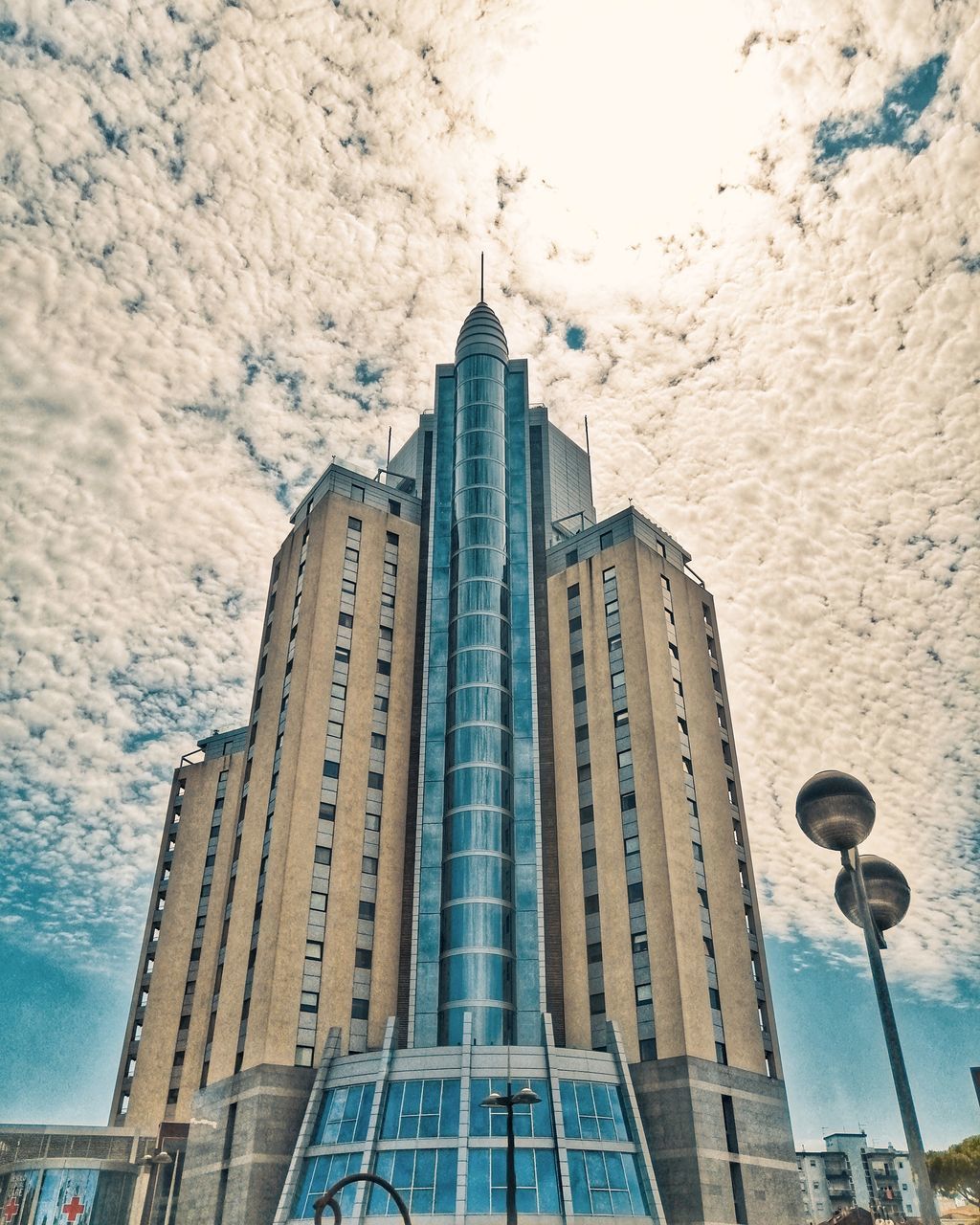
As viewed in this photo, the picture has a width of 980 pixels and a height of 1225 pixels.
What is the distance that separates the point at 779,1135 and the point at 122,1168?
46.3m

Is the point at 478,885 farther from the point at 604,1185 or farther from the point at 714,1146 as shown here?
the point at 714,1146

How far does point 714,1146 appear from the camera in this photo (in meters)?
53.0

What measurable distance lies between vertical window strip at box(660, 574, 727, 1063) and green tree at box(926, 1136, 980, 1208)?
165ft

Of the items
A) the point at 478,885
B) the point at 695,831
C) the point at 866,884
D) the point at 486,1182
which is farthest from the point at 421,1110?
the point at 866,884

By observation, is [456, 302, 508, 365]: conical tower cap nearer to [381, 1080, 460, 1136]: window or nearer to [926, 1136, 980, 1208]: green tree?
[381, 1080, 460, 1136]: window

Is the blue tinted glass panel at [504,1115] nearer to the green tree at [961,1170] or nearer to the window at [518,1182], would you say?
the window at [518,1182]

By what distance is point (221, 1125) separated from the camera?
56.5 meters

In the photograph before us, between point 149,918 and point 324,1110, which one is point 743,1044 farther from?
point 149,918

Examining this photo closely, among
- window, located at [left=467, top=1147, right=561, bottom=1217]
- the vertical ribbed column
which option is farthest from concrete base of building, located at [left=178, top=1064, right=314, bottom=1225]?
window, located at [left=467, top=1147, right=561, bottom=1217]

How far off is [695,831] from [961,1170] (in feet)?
184

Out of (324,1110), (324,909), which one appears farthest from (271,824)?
(324,1110)

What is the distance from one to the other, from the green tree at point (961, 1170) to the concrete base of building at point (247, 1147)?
68595 mm

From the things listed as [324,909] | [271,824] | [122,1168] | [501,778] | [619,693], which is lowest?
[122,1168]

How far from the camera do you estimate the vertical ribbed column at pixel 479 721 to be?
61.9 meters
